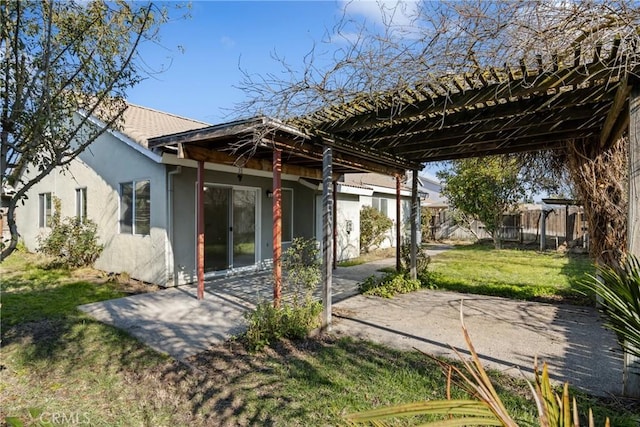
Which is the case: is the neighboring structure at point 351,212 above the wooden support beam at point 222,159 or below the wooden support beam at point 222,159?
below

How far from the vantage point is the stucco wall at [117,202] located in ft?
26.5

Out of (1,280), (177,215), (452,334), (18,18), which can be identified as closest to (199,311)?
(177,215)

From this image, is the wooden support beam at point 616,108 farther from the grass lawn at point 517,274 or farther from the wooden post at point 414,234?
the wooden post at point 414,234

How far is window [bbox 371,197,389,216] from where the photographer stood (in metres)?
16.5

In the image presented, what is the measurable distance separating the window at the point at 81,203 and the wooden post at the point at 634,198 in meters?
11.7

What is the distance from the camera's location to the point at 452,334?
5219mm

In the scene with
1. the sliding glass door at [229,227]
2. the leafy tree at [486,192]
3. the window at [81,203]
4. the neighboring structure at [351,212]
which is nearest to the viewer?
the sliding glass door at [229,227]

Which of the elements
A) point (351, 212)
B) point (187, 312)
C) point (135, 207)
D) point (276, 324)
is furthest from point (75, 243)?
point (351, 212)

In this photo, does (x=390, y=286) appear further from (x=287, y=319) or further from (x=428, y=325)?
(x=287, y=319)

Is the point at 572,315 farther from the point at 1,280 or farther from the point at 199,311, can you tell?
the point at 1,280

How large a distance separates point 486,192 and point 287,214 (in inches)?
390
